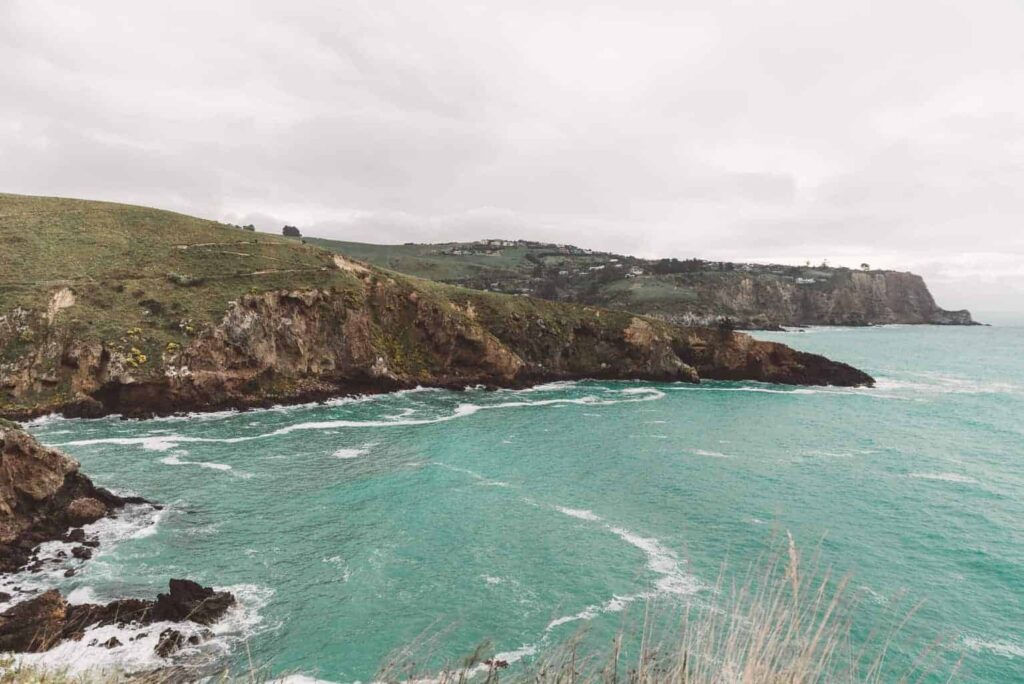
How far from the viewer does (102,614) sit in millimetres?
21375

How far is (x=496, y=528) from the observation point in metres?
31.7

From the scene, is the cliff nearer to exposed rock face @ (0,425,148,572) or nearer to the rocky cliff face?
the rocky cliff face

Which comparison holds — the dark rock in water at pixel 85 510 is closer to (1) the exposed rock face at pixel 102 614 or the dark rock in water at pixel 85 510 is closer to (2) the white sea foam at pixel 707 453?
(1) the exposed rock face at pixel 102 614

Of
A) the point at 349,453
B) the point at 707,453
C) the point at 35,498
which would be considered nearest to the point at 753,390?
the point at 707,453

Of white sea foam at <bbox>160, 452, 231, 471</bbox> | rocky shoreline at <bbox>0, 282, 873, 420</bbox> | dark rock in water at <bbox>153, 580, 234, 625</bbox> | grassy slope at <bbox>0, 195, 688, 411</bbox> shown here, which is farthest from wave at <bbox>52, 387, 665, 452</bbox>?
dark rock in water at <bbox>153, 580, 234, 625</bbox>

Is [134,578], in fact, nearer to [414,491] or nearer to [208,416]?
[414,491]

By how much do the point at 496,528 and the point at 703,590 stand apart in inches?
445

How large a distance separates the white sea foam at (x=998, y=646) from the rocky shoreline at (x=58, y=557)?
29.3m

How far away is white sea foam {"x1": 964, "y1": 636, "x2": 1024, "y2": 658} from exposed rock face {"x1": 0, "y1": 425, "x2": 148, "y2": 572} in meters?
40.0

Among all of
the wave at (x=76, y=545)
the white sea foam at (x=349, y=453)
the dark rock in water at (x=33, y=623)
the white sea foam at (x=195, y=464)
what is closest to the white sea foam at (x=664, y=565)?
the white sea foam at (x=349, y=453)

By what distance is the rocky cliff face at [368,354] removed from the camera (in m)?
52.5

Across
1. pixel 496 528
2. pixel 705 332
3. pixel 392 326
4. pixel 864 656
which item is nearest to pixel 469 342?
pixel 392 326

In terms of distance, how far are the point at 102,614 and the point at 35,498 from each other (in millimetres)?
11431

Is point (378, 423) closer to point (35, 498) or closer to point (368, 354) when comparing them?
point (368, 354)
